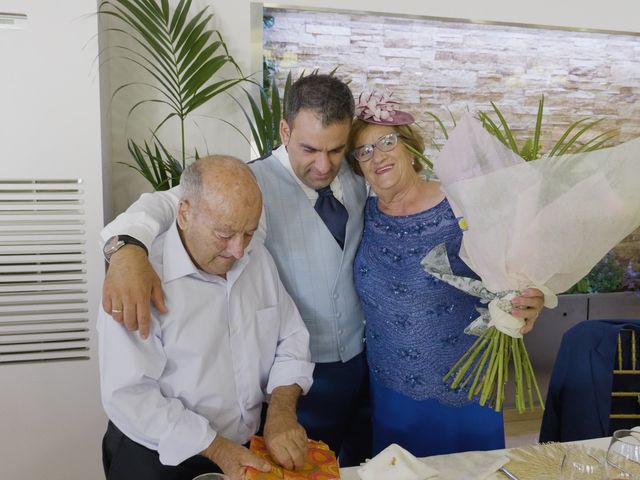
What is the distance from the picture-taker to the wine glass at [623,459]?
122cm

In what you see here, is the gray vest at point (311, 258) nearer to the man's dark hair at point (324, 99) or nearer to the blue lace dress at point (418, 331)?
the blue lace dress at point (418, 331)

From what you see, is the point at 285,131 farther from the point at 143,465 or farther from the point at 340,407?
the point at 143,465

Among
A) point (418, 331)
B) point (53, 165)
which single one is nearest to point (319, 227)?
point (418, 331)

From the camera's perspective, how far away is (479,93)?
13.4 feet

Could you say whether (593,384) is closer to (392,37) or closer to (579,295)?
(579,295)

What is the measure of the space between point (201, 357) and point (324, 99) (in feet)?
2.84

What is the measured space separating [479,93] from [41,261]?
9.60 ft

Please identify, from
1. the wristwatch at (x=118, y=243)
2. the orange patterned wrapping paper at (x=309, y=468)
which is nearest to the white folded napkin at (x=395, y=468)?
the orange patterned wrapping paper at (x=309, y=468)

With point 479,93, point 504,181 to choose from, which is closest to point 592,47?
point 479,93

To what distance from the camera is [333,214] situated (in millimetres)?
2061

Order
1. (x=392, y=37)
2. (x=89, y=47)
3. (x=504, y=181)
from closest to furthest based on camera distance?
(x=504, y=181) < (x=89, y=47) < (x=392, y=37)

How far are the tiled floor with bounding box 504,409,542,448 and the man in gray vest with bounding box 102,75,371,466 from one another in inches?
77.1

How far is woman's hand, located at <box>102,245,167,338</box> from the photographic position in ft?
4.87

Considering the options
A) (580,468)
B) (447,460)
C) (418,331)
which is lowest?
(447,460)
